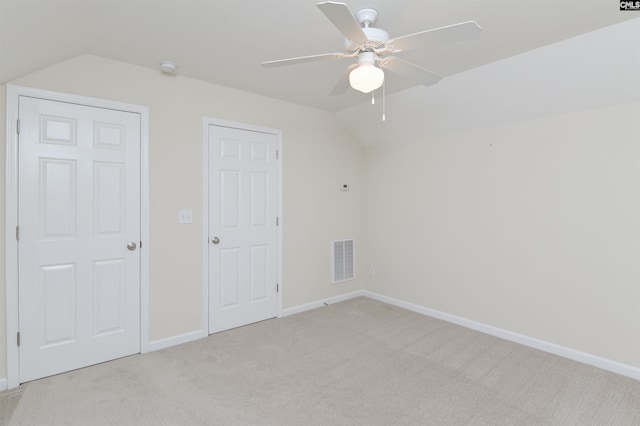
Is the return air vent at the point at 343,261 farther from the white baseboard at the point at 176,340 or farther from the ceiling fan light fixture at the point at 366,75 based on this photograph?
the ceiling fan light fixture at the point at 366,75

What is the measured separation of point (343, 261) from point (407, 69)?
2867 mm

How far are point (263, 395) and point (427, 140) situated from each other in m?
3.06

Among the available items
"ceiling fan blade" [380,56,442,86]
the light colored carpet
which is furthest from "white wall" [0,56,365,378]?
"ceiling fan blade" [380,56,442,86]

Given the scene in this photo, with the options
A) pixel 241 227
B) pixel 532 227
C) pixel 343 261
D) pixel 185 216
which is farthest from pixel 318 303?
pixel 532 227

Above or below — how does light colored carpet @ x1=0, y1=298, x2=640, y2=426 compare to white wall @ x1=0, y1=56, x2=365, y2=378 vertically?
below

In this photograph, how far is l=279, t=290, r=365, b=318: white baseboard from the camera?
3809 millimetres

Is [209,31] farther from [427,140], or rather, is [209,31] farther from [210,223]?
[427,140]

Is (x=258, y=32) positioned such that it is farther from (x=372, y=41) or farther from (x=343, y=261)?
(x=343, y=261)

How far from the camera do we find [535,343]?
9.81 feet

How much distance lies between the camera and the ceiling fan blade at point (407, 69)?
6.22ft

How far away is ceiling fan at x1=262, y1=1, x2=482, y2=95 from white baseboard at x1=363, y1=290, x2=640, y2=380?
8.24 ft

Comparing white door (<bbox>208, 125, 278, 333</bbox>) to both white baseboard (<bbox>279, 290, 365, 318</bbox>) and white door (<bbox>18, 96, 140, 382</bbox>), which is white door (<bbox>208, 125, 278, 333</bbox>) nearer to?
white baseboard (<bbox>279, 290, 365, 318</bbox>)

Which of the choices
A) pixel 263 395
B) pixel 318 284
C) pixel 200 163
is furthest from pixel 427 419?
pixel 200 163

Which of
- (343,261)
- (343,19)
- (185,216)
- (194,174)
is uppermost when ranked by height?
(343,19)
